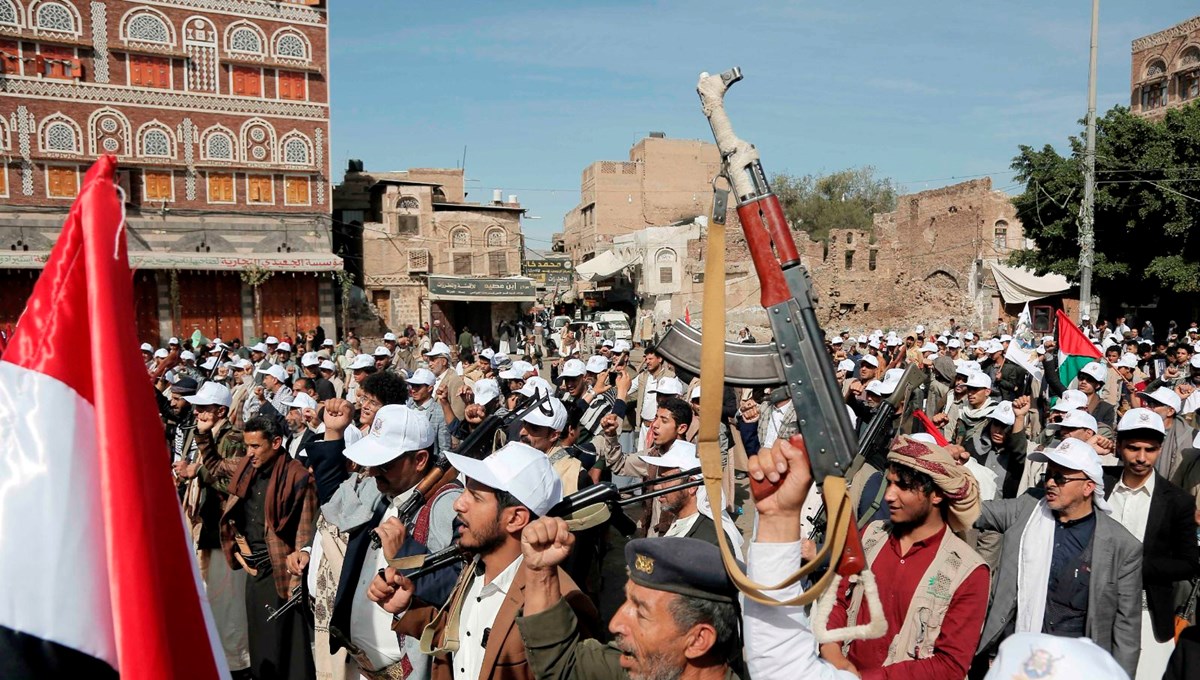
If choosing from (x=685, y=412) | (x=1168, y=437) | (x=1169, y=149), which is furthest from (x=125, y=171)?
(x=1169, y=149)

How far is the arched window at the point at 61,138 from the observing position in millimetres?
27859

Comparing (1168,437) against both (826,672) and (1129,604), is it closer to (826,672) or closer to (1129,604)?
(1129,604)

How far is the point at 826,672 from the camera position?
6.82 feet

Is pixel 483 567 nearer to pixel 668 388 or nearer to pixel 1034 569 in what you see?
pixel 1034 569

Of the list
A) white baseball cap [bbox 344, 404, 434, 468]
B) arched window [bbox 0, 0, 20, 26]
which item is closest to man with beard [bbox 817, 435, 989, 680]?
white baseball cap [bbox 344, 404, 434, 468]

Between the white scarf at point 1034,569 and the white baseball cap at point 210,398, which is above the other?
the white baseball cap at point 210,398

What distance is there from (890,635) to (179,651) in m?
2.57

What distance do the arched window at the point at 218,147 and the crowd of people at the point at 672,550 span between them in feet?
87.0

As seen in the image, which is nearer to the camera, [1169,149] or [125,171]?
[1169,149]

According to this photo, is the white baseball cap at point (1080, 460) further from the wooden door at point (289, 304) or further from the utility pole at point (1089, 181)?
the wooden door at point (289, 304)

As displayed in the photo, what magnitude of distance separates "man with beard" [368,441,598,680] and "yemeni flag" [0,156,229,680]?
141 centimetres

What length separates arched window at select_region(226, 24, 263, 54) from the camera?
97.7 feet

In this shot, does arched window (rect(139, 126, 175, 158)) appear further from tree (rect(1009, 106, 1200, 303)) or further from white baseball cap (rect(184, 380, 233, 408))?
tree (rect(1009, 106, 1200, 303))

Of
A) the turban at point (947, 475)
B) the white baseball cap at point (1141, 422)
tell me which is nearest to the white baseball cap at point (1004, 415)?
the white baseball cap at point (1141, 422)
